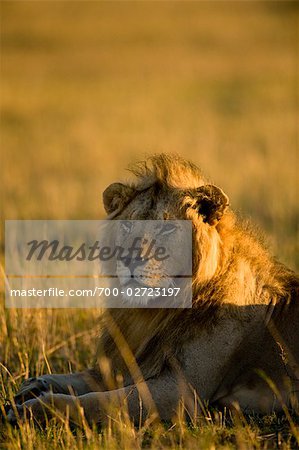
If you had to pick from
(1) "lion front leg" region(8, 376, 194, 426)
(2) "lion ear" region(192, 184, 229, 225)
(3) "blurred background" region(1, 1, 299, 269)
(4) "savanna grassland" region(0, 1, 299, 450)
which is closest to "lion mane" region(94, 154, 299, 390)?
(2) "lion ear" region(192, 184, 229, 225)

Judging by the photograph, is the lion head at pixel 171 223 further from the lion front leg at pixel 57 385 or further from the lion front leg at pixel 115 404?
the lion front leg at pixel 57 385

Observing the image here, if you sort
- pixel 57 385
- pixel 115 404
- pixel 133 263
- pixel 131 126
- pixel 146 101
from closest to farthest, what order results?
pixel 115 404 < pixel 133 263 < pixel 57 385 < pixel 131 126 < pixel 146 101

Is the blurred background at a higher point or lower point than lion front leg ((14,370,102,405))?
higher

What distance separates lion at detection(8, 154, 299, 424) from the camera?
5.62 meters

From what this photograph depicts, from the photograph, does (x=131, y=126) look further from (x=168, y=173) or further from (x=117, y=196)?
(x=168, y=173)

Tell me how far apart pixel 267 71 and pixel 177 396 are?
104ft

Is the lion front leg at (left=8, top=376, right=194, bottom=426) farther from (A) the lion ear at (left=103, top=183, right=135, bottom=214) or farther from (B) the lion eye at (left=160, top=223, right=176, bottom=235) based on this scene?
(A) the lion ear at (left=103, top=183, right=135, bottom=214)

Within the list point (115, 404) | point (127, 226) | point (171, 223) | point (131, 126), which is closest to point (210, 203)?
point (171, 223)

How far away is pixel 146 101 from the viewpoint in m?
29.6

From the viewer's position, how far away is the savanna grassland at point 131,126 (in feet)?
19.1

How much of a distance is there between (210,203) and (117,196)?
2.42 feet

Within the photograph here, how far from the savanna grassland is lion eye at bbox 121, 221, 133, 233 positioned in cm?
105

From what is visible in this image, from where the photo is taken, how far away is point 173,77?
35375mm

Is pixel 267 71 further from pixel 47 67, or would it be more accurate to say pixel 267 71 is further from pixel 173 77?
pixel 47 67
